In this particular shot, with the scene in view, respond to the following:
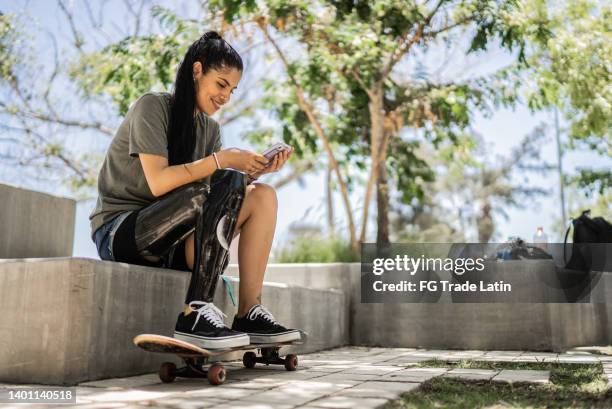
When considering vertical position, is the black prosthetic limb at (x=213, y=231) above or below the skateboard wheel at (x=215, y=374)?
above

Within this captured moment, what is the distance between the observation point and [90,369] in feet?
7.82

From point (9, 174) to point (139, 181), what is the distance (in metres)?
9.77

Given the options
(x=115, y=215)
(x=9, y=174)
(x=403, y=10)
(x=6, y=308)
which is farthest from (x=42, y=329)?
(x=9, y=174)

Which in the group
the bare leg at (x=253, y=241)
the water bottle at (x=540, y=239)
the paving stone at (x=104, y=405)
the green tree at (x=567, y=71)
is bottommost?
the paving stone at (x=104, y=405)

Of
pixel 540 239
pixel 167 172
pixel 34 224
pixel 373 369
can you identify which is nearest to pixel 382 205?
pixel 540 239

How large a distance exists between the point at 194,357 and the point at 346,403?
724 mm

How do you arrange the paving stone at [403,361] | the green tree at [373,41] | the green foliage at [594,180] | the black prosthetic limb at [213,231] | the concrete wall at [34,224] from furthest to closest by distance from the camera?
the green foliage at [594,180] → the green tree at [373,41] → the paving stone at [403,361] → the concrete wall at [34,224] → the black prosthetic limb at [213,231]

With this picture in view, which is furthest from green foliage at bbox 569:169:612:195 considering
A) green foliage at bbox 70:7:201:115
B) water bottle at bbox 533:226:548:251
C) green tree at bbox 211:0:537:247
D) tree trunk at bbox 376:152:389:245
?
green foliage at bbox 70:7:201:115

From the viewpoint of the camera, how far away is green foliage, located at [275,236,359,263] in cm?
640

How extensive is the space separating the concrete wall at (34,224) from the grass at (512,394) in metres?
2.22

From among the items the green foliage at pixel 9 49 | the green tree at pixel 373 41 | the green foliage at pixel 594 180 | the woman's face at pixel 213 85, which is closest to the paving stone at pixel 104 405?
the woman's face at pixel 213 85

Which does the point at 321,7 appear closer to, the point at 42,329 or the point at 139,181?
the point at 139,181

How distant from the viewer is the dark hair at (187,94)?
268cm

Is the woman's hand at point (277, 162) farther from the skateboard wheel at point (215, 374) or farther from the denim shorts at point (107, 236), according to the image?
the skateboard wheel at point (215, 374)
